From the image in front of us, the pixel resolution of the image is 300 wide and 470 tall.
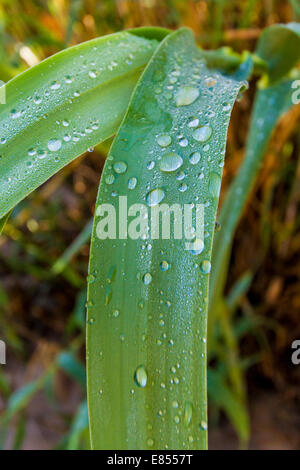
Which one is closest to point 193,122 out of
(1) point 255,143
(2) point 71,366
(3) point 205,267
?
(3) point 205,267

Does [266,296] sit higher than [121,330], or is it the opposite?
[266,296]

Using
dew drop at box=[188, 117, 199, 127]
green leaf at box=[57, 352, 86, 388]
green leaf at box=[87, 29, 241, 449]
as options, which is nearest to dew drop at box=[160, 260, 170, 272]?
green leaf at box=[87, 29, 241, 449]

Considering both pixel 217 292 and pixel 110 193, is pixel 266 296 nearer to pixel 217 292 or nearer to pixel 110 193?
pixel 217 292

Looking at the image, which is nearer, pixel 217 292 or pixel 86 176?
pixel 217 292

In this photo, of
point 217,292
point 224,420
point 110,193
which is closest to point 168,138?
point 110,193

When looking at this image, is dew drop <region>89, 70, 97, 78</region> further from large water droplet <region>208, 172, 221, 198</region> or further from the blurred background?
the blurred background
